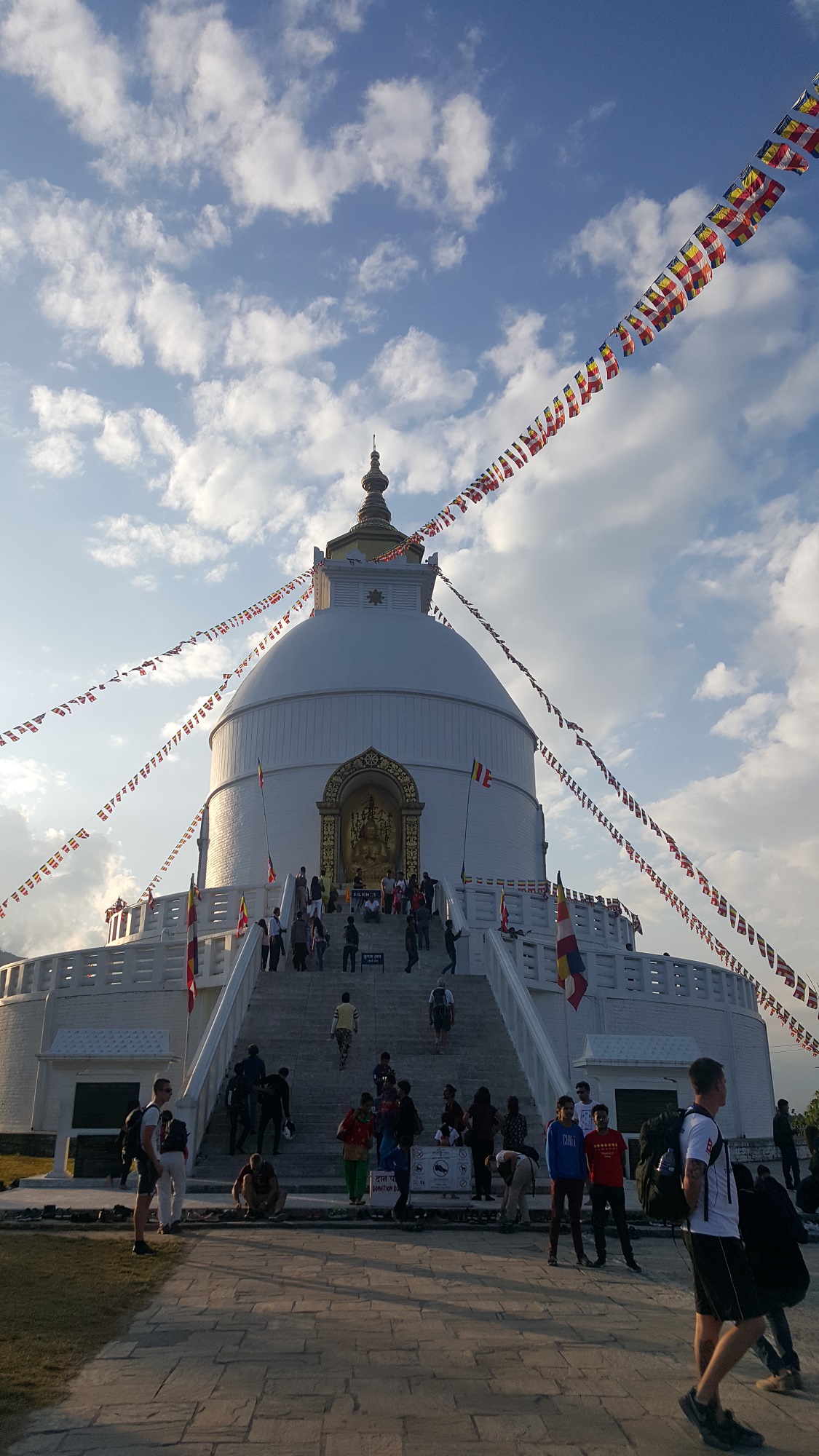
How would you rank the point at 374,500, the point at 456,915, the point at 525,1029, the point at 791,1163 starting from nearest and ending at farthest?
the point at 791,1163, the point at 525,1029, the point at 456,915, the point at 374,500

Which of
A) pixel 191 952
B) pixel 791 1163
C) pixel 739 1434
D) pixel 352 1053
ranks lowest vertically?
pixel 739 1434

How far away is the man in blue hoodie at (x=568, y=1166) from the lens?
343 inches

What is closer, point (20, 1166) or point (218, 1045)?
point (218, 1045)

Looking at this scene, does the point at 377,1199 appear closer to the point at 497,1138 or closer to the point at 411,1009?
the point at 497,1138

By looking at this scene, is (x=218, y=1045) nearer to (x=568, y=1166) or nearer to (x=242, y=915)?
(x=242, y=915)

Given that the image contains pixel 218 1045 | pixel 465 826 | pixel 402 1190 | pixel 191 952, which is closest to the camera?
pixel 402 1190

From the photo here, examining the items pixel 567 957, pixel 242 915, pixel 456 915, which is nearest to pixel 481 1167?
pixel 567 957

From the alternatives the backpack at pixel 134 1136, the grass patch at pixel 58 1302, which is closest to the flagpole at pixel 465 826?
the backpack at pixel 134 1136

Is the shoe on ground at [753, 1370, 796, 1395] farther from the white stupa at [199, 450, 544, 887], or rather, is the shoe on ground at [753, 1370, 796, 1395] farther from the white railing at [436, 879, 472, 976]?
the white stupa at [199, 450, 544, 887]

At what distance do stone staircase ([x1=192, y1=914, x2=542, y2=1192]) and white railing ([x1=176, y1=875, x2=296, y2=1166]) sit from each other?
0.16 meters

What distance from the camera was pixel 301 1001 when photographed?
1719cm

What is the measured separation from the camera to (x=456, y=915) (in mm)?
20453

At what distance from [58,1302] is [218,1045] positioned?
7.90 m

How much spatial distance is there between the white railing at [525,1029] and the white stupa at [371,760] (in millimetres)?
9069
